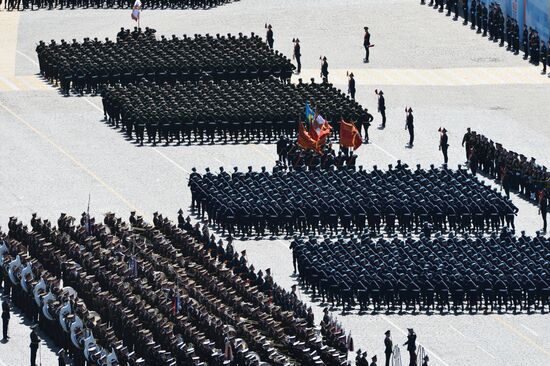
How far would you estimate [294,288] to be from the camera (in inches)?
3666

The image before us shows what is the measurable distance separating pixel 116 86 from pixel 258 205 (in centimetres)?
2070

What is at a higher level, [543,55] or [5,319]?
[543,55]

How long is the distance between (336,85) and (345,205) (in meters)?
25.1

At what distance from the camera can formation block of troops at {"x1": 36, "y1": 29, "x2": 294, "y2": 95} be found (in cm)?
12912

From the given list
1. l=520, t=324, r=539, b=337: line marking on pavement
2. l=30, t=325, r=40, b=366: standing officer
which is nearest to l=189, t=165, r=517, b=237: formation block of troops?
l=520, t=324, r=539, b=337: line marking on pavement

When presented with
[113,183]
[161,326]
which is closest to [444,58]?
[113,183]

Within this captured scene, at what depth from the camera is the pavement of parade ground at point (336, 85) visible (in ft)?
312

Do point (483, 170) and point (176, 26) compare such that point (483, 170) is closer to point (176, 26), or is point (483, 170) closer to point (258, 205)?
point (258, 205)

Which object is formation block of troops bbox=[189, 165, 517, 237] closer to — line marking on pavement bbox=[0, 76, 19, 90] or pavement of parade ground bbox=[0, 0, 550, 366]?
pavement of parade ground bbox=[0, 0, 550, 366]

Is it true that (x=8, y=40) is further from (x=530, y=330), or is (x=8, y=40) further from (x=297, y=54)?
(x=530, y=330)

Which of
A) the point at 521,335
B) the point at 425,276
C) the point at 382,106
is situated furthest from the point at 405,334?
the point at 382,106

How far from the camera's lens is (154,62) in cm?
13012

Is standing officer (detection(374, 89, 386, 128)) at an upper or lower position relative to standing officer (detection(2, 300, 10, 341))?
upper

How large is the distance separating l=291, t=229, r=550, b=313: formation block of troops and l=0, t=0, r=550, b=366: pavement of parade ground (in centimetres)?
87
